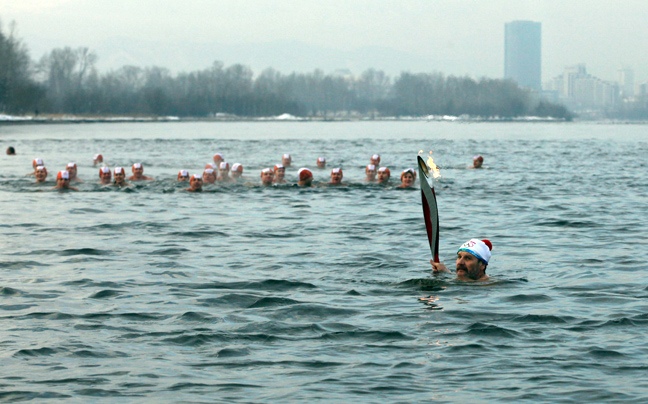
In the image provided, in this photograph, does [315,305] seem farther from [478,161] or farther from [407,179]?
[478,161]

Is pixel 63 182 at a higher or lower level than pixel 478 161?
lower

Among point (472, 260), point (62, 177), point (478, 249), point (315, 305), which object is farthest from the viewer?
point (62, 177)

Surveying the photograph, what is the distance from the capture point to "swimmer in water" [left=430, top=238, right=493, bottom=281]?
11266 mm

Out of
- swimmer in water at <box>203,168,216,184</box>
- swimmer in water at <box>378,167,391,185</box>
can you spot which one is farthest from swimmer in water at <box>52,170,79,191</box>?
swimmer in water at <box>378,167,391,185</box>

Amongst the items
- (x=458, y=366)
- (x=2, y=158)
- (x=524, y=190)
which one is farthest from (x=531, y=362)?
(x=2, y=158)

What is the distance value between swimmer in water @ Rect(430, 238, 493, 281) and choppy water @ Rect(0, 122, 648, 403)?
27 cm

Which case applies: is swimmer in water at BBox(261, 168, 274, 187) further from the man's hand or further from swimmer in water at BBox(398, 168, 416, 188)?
the man's hand

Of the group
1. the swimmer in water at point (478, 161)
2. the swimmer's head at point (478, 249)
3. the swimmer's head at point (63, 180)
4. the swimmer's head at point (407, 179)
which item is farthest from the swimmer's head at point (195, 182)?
the swimmer's head at point (478, 249)

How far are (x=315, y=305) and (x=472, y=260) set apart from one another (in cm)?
245

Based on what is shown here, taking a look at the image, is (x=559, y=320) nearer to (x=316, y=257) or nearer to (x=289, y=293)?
(x=289, y=293)

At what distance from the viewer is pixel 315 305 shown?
10.2 m

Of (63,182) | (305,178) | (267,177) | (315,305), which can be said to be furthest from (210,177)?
(315,305)

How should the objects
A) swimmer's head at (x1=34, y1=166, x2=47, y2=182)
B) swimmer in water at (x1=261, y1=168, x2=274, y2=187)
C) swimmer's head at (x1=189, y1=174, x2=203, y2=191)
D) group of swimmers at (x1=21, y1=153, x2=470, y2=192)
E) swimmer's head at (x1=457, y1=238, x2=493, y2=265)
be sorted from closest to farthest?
swimmer's head at (x1=457, y1=238, x2=493, y2=265)
swimmer's head at (x1=189, y1=174, x2=203, y2=191)
group of swimmers at (x1=21, y1=153, x2=470, y2=192)
swimmer's head at (x1=34, y1=166, x2=47, y2=182)
swimmer in water at (x1=261, y1=168, x2=274, y2=187)

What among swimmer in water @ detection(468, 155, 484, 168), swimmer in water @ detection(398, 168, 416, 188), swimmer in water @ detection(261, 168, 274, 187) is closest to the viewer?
swimmer in water @ detection(398, 168, 416, 188)
